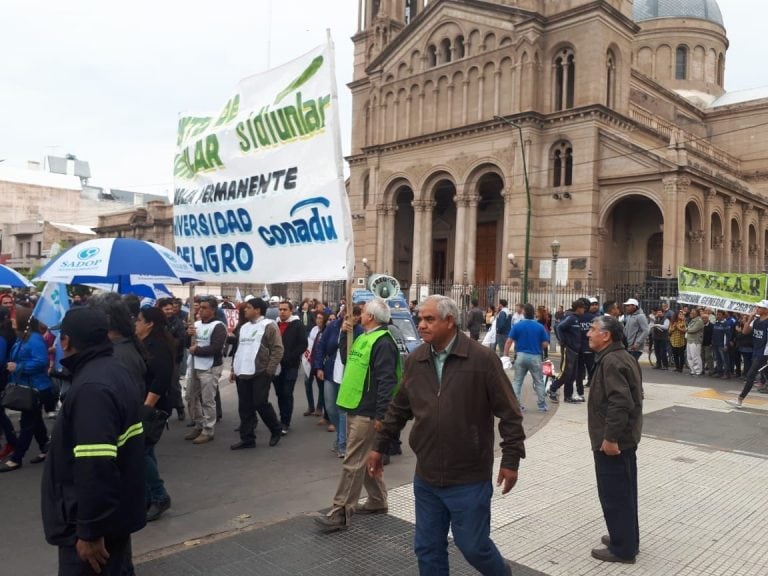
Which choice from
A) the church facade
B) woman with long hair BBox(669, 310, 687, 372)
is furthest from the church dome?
woman with long hair BBox(669, 310, 687, 372)

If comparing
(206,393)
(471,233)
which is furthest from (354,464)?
→ (471,233)

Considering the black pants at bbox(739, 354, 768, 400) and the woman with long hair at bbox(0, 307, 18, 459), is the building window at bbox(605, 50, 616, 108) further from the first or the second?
the woman with long hair at bbox(0, 307, 18, 459)

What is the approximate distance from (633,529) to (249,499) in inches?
134

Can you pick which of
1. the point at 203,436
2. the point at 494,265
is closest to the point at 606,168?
the point at 494,265

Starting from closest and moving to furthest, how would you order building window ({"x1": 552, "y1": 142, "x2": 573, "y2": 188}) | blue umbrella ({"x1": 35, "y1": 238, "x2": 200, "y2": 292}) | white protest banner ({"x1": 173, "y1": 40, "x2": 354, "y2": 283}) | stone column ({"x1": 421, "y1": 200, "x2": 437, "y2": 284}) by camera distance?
white protest banner ({"x1": 173, "y1": 40, "x2": 354, "y2": 283})
blue umbrella ({"x1": 35, "y1": 238, "x2": 200, "y2": 292})
building window ({"x1": 552, "y1": 142, "x2": 573, "y2": 188})
stone column ({"x1": 421, "y1": 200, "x2": 437, "y2": 284})

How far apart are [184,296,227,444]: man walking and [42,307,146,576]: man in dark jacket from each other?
188 inches

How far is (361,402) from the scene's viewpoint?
17.6 feet

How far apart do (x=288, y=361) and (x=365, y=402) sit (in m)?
3.85

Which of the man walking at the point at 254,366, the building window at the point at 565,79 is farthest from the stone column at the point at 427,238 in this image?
the man walking at the point at 254,366

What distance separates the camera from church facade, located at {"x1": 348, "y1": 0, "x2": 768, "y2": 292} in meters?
30.0

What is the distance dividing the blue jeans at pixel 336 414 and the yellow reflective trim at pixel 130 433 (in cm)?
403

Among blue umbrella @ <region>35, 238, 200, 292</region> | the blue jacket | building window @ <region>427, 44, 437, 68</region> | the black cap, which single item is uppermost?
building window @ <region>427, 44, 437, 68</region>

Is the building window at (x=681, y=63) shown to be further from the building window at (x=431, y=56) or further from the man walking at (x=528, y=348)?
the man walking at (x=528, y=348)

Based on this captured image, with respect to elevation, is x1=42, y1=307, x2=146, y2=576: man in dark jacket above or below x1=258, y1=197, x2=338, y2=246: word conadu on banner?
below
